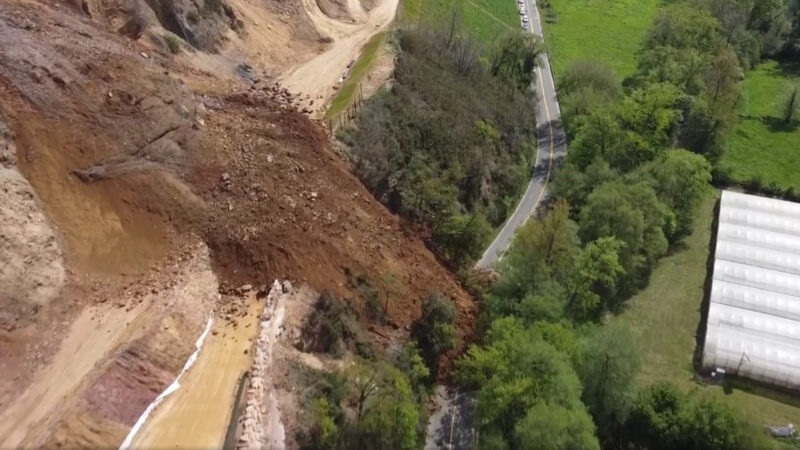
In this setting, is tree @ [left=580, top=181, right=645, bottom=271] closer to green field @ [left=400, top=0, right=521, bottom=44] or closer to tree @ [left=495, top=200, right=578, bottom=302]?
tree @ [left=495, top=200, right=578, bottom=302]

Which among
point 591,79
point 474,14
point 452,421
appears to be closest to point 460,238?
point 452,421

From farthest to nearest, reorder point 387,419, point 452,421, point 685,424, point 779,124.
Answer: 1. point 779,124
2. point 452,421
3. point 685,424
4. point 387,419

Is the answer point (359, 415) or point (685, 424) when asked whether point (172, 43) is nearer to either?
point (359, 415)

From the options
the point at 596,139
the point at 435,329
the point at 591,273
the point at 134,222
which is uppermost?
the point at 596,139

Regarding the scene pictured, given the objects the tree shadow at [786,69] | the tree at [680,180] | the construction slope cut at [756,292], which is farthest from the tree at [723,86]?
the tree shadow at [786,69]

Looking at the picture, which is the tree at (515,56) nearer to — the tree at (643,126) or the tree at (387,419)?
the tree at (643,126)

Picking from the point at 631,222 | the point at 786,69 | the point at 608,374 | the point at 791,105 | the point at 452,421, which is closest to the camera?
the point at 608,374
